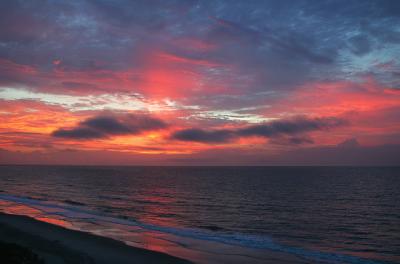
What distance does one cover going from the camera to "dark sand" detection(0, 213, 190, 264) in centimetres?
2056

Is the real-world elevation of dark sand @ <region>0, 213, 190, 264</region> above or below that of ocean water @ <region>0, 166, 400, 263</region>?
above

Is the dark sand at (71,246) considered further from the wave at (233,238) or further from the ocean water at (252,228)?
the wave at (233,238)

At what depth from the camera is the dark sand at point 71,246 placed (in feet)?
67.5

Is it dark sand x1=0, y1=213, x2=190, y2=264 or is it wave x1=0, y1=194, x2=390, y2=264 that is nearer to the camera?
dark sand x1=0, y1=213, x2=190, y2=264

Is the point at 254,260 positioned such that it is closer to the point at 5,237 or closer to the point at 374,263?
the point at 374,263

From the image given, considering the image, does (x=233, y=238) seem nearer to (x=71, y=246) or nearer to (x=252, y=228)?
(x=252, y=228)

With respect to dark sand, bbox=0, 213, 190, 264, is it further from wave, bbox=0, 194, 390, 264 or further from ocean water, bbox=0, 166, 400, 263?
wave, bbox=0, 194, 390, 264

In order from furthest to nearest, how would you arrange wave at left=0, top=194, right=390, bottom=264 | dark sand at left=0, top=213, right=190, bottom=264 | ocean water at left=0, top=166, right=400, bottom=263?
→ 1. ocean water at left=0, top=166, right=400, bottom=263
2. wave at left=0, top=194, right=390, bottom=264
3. dark sand at left=0, top=213, right=190, bottom=264

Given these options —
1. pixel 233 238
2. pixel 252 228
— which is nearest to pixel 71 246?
pixel 233 238

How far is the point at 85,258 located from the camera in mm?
20406

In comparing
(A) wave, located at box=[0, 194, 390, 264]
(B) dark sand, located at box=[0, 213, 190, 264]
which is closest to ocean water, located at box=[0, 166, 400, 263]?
(A) wave, located at box=[0, 194, 390, 264]

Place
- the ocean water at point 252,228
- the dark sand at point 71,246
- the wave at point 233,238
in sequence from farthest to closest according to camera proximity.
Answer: the ocean water at point 252,228, the wave at point 233,238, the dark sand at point 71,246

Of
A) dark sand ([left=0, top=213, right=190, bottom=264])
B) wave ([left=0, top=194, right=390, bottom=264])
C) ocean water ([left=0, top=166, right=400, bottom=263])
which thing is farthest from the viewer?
ocean water ([left=0, top=166, right=400, bottom=263])


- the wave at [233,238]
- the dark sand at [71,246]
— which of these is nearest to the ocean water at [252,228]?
the wave at [233,238]
